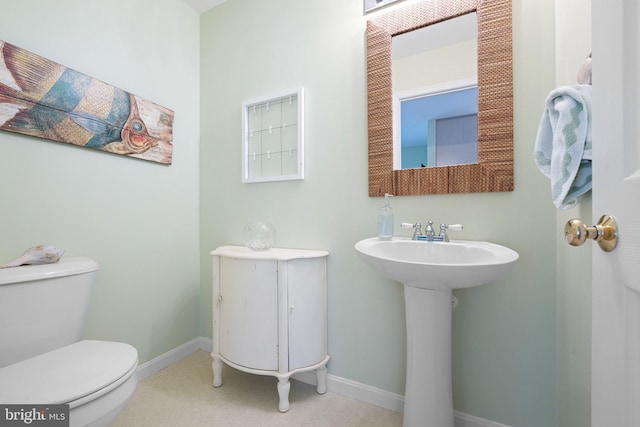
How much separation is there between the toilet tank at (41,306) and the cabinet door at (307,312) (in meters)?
0.91

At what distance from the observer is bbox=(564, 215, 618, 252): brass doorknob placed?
45 centimetres

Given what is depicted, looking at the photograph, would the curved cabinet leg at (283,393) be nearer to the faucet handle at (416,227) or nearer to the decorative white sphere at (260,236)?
the decorative white sphere at (260,236)

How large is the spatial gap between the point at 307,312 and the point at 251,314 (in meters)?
0.28

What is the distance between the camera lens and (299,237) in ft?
5.54

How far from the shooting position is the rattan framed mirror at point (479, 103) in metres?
1.19

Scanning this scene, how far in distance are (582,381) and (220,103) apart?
7.50 ft

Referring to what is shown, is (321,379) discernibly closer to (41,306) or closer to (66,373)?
(66,373)

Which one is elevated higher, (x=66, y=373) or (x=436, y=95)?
(x=436, y=95)

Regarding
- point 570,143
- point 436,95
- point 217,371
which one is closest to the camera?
point 570,143

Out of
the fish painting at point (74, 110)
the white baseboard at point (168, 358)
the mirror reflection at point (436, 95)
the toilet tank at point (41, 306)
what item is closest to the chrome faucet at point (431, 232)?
the mirror reflection at point (436, 95)

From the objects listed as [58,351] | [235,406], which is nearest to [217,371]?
[235,406]

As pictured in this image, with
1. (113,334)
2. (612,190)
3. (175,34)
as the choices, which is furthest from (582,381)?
(175,34)

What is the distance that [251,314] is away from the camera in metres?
1.43

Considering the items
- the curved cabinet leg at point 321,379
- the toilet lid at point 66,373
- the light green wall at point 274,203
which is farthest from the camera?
the curved cabinet leg at point 321,379
